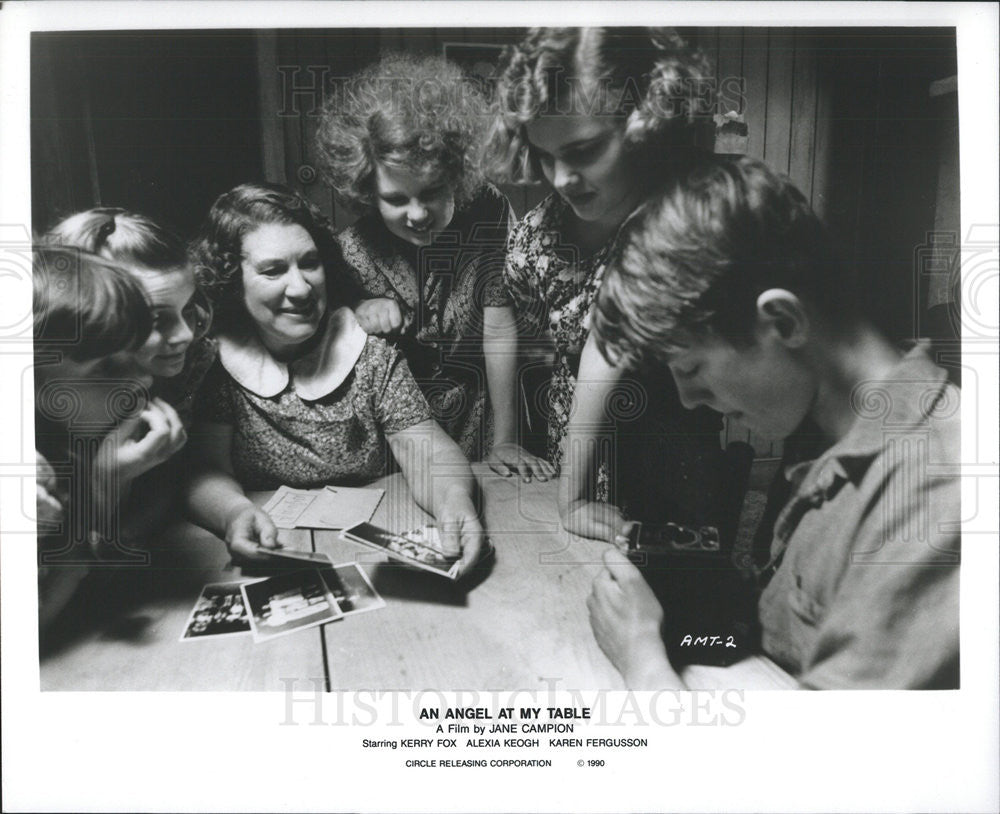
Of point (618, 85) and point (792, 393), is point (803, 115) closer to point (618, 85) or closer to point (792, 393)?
point (618, 85)

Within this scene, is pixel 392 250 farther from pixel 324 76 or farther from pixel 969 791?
pixel 969 791

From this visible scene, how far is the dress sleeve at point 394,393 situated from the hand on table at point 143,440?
0.47 metres

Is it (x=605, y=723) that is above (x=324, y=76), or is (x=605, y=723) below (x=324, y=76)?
below

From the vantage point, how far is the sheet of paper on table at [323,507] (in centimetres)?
189

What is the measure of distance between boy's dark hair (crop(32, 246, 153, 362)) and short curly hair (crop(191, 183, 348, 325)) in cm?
16

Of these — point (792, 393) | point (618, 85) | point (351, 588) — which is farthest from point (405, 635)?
point (618, 85)

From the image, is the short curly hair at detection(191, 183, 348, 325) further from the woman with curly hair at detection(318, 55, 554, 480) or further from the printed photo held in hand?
the printed photo held in hand

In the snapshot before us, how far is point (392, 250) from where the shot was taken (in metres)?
1.87

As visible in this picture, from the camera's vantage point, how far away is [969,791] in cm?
188

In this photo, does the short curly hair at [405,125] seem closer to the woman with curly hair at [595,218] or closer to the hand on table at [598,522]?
the woman with curly hair at [595,218]

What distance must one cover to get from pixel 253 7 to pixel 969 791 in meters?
2.43

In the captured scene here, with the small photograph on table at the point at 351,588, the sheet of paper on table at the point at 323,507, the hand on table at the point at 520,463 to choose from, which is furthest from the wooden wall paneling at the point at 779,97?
the small photograph on table at the point at 351,588

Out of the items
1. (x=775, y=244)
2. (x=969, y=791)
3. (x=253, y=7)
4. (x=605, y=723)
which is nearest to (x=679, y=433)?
(x=775, y=244)

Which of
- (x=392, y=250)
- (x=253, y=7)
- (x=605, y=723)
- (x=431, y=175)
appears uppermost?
(x=253, y=7)
